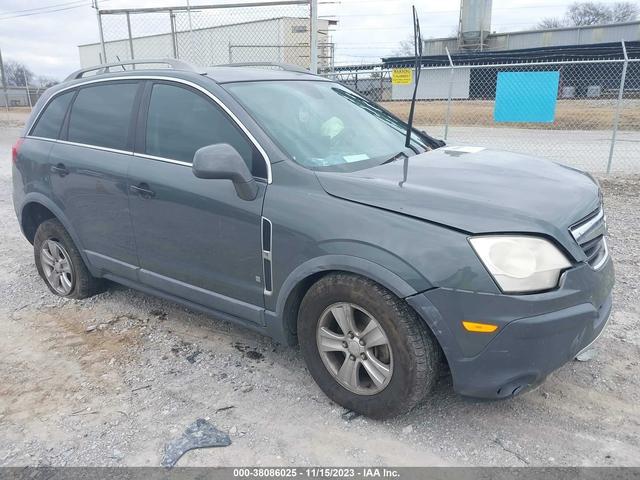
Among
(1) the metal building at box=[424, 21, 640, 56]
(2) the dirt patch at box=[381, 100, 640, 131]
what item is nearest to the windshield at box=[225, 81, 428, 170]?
(2) the dirt patch at box=[381, 100, 640, 131]

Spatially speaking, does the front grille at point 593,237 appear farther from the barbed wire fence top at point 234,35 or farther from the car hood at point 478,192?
the barbed wire fence top at point 234,35

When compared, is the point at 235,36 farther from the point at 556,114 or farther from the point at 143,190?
the point at 556,114

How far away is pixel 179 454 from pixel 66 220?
2342mm

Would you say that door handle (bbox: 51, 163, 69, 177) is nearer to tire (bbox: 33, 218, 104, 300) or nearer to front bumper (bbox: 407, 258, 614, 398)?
tire (bbox: 33, 218, 104, 300)

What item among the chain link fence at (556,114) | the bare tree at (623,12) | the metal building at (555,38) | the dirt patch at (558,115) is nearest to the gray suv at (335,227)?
the chain link fence at (556,114)

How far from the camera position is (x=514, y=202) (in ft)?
8.25

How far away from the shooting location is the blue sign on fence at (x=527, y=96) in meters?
9.66

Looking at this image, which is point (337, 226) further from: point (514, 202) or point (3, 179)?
point (3, 179)

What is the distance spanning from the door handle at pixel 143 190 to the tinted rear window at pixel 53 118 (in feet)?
4.09

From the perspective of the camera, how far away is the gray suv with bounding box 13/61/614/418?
237 centimetres

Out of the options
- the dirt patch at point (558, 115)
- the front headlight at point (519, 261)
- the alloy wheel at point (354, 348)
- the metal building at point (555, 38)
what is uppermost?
the metal building at point (555, 38)

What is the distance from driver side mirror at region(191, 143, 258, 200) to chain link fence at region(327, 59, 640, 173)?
8.95 ft

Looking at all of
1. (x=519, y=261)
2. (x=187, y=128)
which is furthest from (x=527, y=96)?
(x=519, y=261)

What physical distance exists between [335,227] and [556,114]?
2364cm
